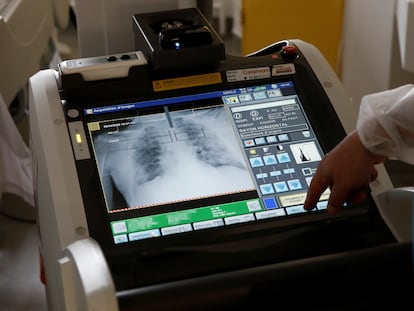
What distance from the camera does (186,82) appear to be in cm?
125

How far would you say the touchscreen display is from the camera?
1.15m

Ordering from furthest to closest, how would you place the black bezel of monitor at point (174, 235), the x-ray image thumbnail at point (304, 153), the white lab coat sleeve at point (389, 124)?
the x-ray image thumbnail at point (304, 153) < the black bezel of monitor at point (174, 235) < the white lab coat sleeve at point (389, 124)

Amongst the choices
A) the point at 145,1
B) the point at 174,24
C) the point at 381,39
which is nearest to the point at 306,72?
the point at 174,24

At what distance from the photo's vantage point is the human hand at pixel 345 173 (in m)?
1.04

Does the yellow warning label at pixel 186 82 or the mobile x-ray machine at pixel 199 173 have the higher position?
the yellow warning label at pixel 186 82

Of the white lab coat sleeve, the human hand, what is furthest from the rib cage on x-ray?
the white lab coat sleeve

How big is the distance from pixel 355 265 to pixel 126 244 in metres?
0.34

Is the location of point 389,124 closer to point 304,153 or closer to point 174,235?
point 304,153

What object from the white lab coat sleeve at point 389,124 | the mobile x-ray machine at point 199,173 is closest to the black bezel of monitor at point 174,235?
the mobile x-ray machine at point 199,173

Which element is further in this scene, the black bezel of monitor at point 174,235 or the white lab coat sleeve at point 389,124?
the black bezel of monitor at point 174,235

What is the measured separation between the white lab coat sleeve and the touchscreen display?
0.63 feet

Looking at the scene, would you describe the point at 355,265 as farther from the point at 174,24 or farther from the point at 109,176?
the point at 174,24

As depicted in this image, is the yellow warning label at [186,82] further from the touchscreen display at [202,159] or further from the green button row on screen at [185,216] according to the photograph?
the green button row on screen at [185,216]

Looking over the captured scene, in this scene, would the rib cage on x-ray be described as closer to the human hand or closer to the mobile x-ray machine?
the mobile x-ray machine
